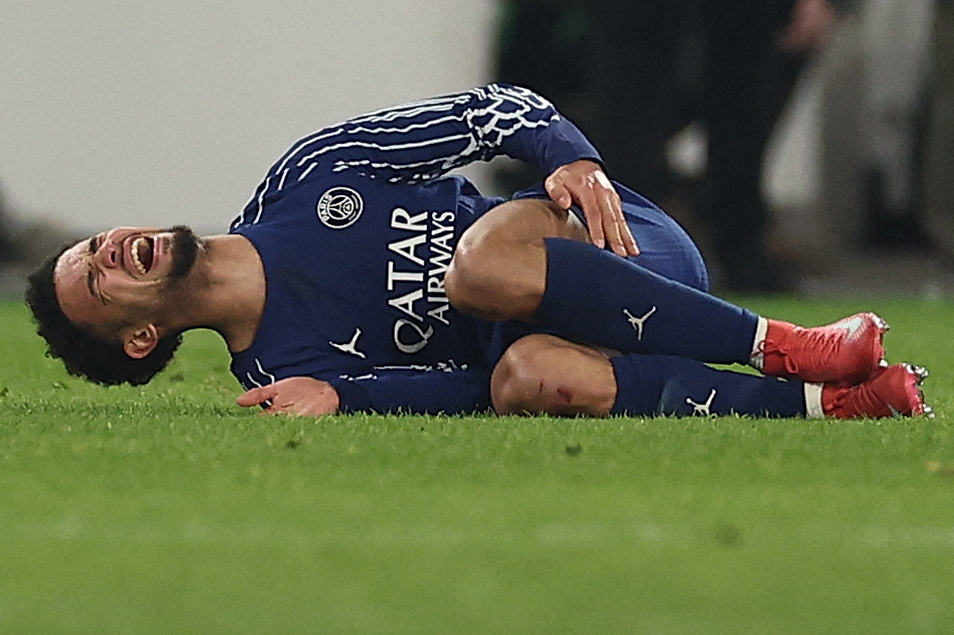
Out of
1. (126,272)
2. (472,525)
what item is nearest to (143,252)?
(126,272)

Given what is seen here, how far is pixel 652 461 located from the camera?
2.10 meters

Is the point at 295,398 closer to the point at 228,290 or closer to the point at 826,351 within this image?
the point at 228,290

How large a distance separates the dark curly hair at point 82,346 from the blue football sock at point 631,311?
0.64m

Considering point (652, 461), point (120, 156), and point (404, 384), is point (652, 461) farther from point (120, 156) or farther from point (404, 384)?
point (120, 156)

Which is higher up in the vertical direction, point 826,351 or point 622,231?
point 622,231

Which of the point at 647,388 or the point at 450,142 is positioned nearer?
the point at 647,388

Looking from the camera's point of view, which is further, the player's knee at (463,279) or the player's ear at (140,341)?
the player's ear at (140,341)

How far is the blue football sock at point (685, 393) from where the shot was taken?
2.54 m

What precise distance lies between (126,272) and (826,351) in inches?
39.6

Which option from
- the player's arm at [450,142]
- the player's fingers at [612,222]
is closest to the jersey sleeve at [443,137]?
the player's arm at [450,142]

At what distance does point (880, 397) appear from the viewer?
8.20 feet

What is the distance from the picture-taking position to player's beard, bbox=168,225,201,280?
261 centimetres

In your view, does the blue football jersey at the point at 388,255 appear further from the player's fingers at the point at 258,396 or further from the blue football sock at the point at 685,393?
the blue football sock at the point at 685,393

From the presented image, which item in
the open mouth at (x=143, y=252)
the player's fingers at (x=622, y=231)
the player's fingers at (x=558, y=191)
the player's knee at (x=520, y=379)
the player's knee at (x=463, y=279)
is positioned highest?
the player's fingers at (x=558, y=191)
